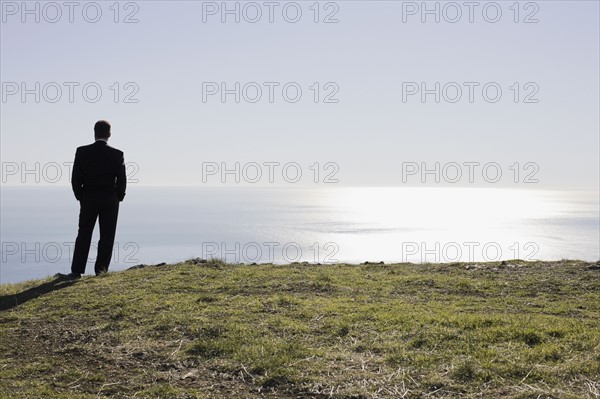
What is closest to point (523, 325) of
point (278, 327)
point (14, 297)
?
point (278, 327)

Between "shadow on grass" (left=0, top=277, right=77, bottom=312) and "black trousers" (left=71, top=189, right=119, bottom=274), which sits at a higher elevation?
"black trousers" (left=71, top=189, right=119, bottom=274)

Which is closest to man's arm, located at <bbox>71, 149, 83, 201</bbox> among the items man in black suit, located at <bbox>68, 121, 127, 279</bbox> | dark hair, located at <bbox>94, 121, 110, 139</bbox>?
man in black suit, located at <bbox>68, 121, 127, 279</bbox>

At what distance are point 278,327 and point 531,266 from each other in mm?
10035

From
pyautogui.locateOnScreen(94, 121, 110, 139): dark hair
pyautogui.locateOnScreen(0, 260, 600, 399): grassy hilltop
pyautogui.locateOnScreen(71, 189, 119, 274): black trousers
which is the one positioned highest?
pyautogui.locateOnScreen(94, 121, 110, 139): dark hair

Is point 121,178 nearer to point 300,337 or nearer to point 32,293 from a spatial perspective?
point 32,293

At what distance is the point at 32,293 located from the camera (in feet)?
39.6

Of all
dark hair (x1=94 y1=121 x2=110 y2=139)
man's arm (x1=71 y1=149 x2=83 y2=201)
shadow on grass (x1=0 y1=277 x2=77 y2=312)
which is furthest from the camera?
dark hair (x1=94 y1=121 x2=110 y2=139)

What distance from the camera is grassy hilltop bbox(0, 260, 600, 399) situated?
251 inches

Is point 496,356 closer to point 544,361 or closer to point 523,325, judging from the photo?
point 544,361

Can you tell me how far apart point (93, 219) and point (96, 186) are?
91 cm

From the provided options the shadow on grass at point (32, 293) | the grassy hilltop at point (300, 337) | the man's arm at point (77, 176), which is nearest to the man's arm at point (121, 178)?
the man's arm at point (77, 176)

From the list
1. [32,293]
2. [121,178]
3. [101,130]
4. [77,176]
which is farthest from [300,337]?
[101,130]

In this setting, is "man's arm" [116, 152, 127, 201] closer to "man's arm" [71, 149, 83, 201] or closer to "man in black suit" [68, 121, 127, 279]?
"man in black suit" [68, 121, 127, 279]

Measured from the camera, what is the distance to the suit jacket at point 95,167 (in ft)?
46.2
